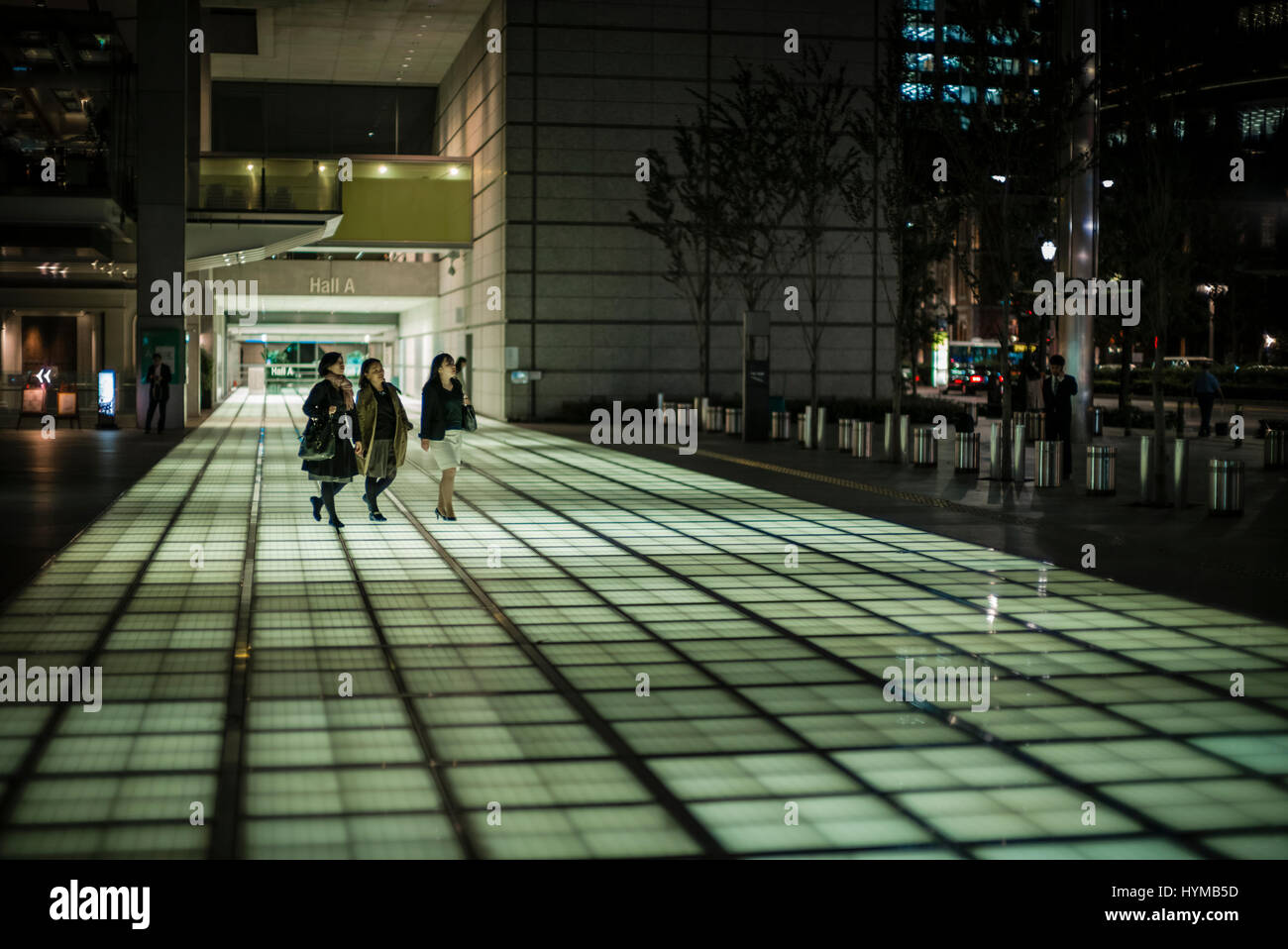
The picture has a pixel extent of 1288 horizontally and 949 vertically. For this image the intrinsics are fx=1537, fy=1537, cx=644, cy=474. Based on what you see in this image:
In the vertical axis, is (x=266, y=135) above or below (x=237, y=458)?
above

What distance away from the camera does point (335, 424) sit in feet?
50.7

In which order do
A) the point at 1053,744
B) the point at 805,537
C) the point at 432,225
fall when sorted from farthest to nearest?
the point at 432,225, the point at 805,537, the point at 1053,744

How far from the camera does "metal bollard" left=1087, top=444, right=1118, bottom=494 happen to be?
18766 mm

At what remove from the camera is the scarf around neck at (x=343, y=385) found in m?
15.3

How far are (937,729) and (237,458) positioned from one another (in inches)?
851

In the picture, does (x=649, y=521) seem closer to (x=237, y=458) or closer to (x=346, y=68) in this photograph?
(x=237, y=458)

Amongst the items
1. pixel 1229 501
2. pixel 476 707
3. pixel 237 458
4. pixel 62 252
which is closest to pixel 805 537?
pixel 1229 501

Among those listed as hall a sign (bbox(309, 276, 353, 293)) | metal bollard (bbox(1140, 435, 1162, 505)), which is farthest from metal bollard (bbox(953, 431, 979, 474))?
hall a sign (bbox(309, 276, 353, 293))

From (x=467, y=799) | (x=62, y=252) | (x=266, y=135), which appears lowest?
(x=467, y=799)

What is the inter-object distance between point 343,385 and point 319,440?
0.61 metres

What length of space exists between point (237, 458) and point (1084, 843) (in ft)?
76.2

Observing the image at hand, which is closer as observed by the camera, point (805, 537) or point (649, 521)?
point (805, 537)

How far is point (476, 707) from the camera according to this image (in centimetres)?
741

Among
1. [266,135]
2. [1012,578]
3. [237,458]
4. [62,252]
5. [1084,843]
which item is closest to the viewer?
[1084,843]
